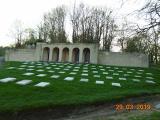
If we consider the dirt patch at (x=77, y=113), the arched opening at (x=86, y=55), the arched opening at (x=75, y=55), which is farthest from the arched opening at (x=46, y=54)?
the dirt patch at (x=77, y=113)

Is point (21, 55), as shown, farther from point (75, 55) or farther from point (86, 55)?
point (86, 55)

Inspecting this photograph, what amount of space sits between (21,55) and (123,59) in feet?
38.5

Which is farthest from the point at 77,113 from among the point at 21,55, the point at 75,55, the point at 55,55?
the point at 21,55

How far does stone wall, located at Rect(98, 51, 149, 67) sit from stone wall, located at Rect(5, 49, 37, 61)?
782cm

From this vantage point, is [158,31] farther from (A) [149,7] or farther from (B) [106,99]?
(B) [106,99]

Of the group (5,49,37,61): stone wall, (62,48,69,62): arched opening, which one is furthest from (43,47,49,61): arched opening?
(62,48,69,62): arched opening

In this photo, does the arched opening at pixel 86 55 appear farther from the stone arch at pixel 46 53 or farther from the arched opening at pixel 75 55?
the stone arch at pixel 46 53

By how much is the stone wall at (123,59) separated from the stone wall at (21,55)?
782 cm

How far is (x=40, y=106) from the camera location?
15.8ft

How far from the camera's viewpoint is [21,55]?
2319cm

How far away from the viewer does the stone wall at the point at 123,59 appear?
1936cm

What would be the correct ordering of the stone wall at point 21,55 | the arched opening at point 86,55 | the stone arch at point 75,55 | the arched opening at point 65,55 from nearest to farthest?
the arched opening at point 86,55 < the stone arch at point 75,55 < the arched opening at point 65,55 < the stone wall at point 21,55

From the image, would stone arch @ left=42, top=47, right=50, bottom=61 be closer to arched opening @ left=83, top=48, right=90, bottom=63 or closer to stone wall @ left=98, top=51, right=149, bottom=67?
A: arched opening @ left=83, top=48, right=90, bottom=63

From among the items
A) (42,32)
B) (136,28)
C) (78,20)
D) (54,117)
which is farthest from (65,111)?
(42,32)
